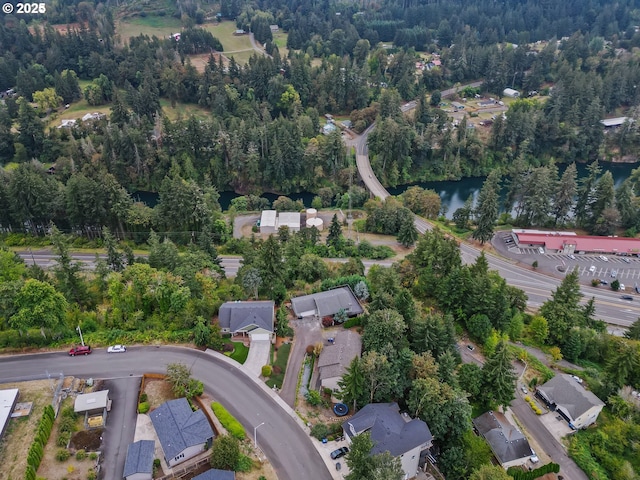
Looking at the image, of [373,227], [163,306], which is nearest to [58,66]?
[373,227]

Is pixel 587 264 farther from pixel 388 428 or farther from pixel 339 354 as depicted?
pixel 388 428

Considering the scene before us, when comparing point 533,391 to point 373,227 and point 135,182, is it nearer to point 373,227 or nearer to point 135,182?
point 373,227

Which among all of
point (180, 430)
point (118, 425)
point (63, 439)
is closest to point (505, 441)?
point (180, 430)

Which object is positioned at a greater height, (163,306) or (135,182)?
(163,306)

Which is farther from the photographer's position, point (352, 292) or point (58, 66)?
point (58, 66)

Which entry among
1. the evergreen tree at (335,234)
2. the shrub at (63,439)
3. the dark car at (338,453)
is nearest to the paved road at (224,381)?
the dark car at (338,453)

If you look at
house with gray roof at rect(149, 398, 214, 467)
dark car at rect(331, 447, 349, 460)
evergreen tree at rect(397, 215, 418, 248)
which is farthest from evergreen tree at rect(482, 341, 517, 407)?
evergreen tree at rect(397, 215, 418, 248)
